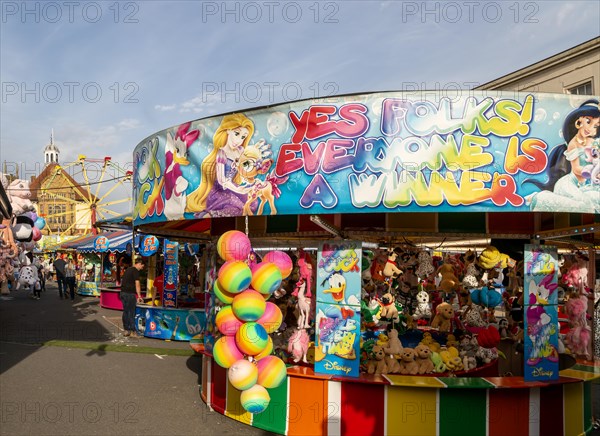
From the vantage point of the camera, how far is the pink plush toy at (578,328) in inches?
265

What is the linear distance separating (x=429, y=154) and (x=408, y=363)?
2578 mm

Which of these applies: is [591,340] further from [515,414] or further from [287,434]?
[287,434]

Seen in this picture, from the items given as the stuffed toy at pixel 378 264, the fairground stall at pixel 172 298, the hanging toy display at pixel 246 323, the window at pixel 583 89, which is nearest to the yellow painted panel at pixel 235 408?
the hanging toy display at pixel 246 323

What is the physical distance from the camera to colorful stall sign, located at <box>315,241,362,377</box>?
18.3 feet

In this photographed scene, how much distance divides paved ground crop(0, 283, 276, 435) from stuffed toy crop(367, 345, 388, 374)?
149cm

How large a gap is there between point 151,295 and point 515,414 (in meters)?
12.5

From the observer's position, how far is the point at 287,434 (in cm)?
577

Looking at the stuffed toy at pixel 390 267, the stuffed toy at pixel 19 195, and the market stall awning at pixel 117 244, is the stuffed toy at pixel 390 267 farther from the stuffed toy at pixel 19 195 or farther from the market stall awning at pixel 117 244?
the market stall awning at pixel 117 244

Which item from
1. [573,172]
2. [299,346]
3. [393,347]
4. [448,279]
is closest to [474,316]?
[448,279]

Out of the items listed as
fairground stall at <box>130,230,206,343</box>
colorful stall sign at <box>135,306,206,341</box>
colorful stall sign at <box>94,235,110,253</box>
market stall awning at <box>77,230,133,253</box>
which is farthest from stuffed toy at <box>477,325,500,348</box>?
colorful stall sign at <box>94,235,110,253</box>

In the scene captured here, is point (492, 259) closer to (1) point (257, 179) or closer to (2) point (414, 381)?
(2) point (414, 381)

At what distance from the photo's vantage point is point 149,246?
52.3 feet

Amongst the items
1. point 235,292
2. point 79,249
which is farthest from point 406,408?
point 79,249

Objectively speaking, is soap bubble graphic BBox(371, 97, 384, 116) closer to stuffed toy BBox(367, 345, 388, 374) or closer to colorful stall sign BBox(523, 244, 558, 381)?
colorful stall sign BBox(523, 244, 558, 381)
